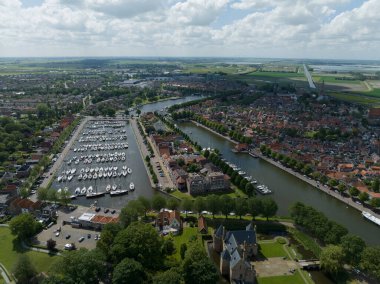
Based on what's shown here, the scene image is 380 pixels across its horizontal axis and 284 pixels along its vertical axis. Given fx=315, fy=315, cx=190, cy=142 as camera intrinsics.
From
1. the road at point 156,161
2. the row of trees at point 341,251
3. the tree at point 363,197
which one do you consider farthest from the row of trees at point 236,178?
the tree at point 363,197

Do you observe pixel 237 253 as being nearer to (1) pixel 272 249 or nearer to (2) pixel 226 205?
(1) pixel 272 249

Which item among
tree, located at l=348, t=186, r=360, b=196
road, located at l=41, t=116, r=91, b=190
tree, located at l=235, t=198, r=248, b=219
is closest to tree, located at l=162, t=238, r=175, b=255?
tree, located at l=235, t=198, r=248, b=219

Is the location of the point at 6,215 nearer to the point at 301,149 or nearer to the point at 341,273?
the point at 341,273

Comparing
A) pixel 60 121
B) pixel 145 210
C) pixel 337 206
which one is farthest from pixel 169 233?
pixel 60 121

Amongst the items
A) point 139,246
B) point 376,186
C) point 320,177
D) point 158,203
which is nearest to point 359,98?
point 320,177

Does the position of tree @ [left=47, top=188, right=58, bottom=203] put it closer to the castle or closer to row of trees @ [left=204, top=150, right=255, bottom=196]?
the castle

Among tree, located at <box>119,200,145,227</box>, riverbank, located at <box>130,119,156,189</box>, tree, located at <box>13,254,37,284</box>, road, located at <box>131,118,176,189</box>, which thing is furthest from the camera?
riverbank, located at <box>130,119,156,189</box>

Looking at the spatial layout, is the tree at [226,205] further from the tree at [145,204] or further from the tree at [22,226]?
the tree at [22,226]
